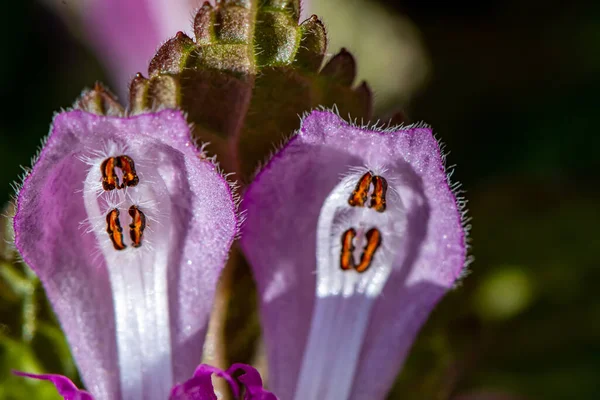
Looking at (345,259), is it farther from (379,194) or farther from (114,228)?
(114,228)

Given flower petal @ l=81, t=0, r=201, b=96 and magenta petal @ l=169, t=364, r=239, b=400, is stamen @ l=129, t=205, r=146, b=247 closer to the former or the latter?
magenta petal @ l=169, t=364, r=239, b=400

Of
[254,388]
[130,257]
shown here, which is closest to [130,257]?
[130,257]

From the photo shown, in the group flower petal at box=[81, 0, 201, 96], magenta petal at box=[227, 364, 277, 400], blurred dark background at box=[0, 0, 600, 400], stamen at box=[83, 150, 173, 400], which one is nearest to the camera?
magenta petal at box=[227, 364, 277, 400]

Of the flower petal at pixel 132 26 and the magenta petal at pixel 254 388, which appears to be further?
the flower petal at pixel 132 26

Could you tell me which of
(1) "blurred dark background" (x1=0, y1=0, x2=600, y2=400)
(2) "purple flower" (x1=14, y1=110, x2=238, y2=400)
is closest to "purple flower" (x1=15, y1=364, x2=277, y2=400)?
(2) "purple flower" (x1=14, y1=110, x2=238, y2=400)

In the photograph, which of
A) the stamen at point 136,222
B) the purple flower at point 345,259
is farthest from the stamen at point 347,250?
the stamen at point 136,222

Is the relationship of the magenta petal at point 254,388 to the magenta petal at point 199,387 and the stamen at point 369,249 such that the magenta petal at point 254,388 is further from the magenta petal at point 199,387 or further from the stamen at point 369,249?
the stamen at point 369,249

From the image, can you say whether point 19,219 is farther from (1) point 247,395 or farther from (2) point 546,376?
(2) point 546,376

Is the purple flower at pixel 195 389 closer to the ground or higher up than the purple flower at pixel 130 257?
closer to the ground

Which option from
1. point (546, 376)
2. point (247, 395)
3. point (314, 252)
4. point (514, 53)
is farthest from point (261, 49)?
point (514, 53)
